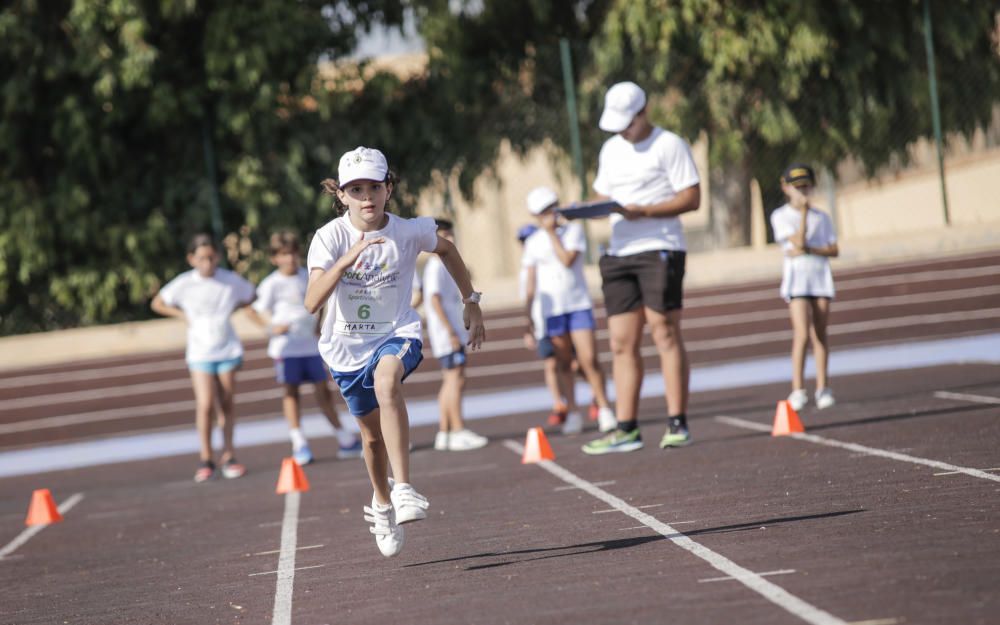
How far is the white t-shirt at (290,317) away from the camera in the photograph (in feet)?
43.0

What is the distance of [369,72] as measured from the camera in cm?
1934

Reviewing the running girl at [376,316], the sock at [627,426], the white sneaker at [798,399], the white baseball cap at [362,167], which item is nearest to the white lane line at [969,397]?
the white sneaker at [798,399]

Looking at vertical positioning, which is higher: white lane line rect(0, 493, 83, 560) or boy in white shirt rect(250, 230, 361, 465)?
boy in white shirt rect(250, 230, 361, 465)

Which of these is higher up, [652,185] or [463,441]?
[652,185]

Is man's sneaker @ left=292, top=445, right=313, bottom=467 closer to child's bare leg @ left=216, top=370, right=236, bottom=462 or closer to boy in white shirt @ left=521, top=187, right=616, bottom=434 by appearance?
child's bare leg @ left=216, top=370, right=236, bottom=462

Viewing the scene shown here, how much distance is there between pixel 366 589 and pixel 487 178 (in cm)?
1310

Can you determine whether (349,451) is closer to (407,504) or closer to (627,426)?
(627,426)

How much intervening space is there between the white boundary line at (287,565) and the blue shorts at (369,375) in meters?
0.84

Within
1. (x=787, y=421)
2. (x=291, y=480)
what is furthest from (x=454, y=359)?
(x=787, y=421)

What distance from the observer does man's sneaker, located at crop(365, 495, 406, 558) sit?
6621mm

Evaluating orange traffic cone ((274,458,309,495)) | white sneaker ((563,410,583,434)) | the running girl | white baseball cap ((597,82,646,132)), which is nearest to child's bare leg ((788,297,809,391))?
white sneaker ((563,410,583,434))

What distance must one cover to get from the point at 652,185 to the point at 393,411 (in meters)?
3.64

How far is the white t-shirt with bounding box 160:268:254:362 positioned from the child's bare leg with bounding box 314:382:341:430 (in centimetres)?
90

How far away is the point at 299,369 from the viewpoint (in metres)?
13.1
